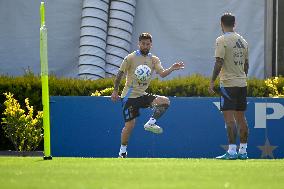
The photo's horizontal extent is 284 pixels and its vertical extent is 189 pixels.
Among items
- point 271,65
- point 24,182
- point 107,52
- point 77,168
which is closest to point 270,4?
point 271,65

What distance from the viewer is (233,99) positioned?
12805 millimetres

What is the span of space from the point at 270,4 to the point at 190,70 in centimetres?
231

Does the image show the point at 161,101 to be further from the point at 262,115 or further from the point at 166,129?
the point at 262,115

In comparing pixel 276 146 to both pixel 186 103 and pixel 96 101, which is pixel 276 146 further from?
pixel 96 101

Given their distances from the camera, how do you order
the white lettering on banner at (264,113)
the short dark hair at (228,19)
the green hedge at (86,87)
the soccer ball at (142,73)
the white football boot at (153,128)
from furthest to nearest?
1. the green hedge at (86,87)
2. the white lettering on banner at (264,113)
3. the soccer ball at (142,73)
4. the white football boot at (153,128)
5. the short dark hair at (228,19)

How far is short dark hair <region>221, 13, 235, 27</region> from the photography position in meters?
12.7

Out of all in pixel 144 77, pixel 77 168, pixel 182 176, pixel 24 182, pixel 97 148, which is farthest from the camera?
pixel 97 148

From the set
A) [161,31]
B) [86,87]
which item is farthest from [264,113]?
[161,31]

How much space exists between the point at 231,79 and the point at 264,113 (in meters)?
2.92

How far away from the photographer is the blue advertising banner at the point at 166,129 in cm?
1547

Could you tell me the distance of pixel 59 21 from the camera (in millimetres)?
22047

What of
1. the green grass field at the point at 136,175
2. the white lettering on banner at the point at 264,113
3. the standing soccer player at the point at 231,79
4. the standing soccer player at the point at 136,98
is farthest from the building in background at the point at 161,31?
the green grass field at the point at 136,175

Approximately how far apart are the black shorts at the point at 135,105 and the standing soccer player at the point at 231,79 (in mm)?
1431

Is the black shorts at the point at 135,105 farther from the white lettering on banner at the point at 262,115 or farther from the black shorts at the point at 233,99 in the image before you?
the white lettering on banner at the point at 262,115
